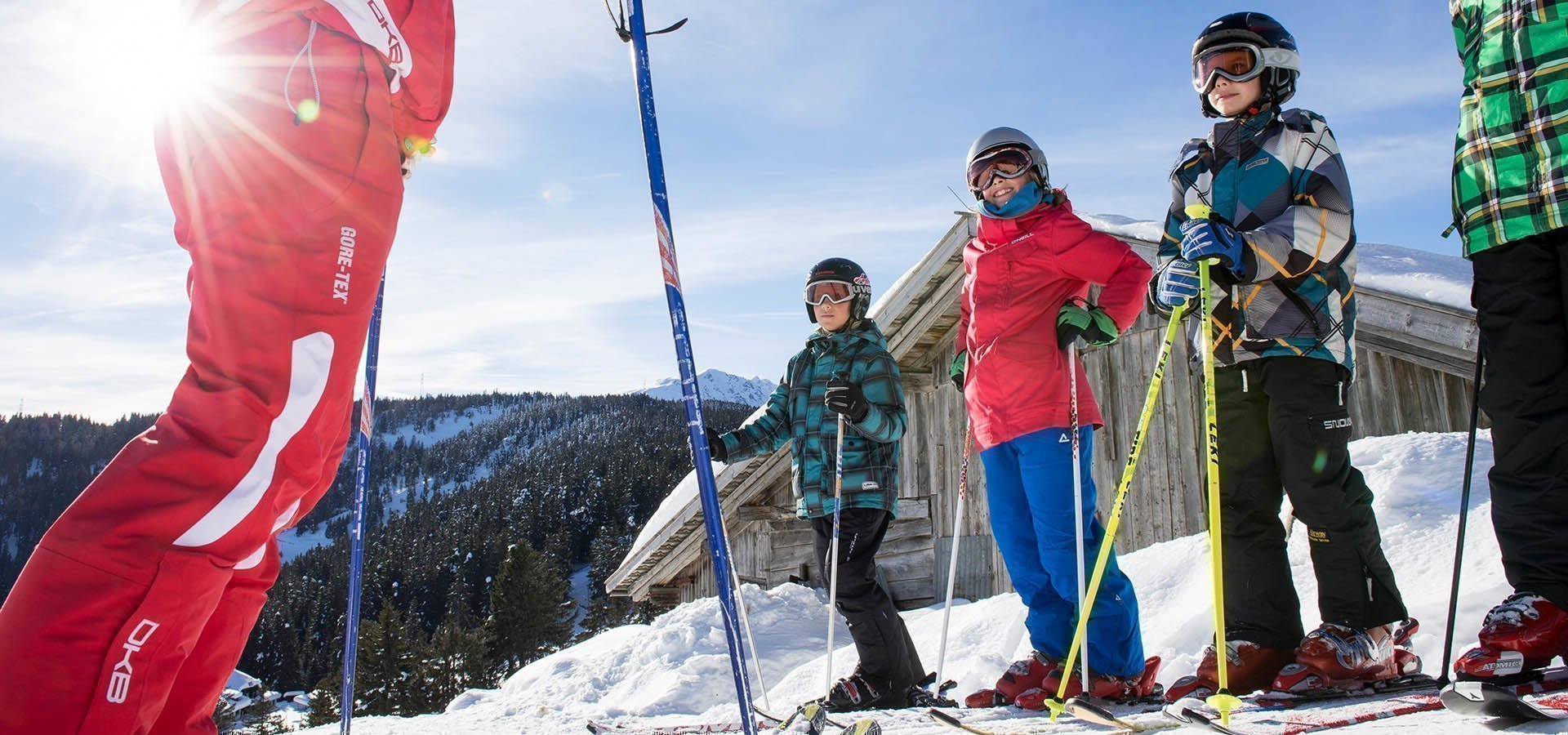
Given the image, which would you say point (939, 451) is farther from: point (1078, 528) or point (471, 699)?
point (1078, 528)

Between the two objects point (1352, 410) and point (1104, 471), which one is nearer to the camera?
point (1352, 410)

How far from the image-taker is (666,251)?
246cm

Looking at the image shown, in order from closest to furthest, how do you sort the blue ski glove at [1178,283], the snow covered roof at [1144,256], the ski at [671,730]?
1. the blue ski glove at [1178,283]
2. the ski at [671,730]
3. the snow covered roof at [1144,256]

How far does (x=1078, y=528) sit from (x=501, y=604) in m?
42.8

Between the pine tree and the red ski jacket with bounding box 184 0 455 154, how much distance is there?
139 ft

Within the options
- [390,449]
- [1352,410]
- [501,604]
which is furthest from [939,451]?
[390,449]

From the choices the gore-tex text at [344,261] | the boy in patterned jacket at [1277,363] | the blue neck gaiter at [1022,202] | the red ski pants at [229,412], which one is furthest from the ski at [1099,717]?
the gore-tex text at [344,261]

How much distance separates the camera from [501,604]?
42.1 m

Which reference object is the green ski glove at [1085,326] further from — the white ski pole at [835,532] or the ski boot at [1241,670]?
the ski boot at [1241,670]

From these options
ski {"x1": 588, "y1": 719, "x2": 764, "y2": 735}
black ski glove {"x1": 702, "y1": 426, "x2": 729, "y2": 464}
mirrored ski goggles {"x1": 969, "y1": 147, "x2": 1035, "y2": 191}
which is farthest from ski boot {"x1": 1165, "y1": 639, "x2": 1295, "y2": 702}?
black ski glove {"x1": 702, "y1": 426, "x2": 729, "y2": 464}

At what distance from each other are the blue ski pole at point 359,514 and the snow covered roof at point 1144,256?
468 cm

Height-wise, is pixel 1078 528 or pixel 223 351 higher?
pixel 223 351

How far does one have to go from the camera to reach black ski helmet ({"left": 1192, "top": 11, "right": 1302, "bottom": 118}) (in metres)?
3.00

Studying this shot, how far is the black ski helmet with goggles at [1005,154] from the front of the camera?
147 inches
